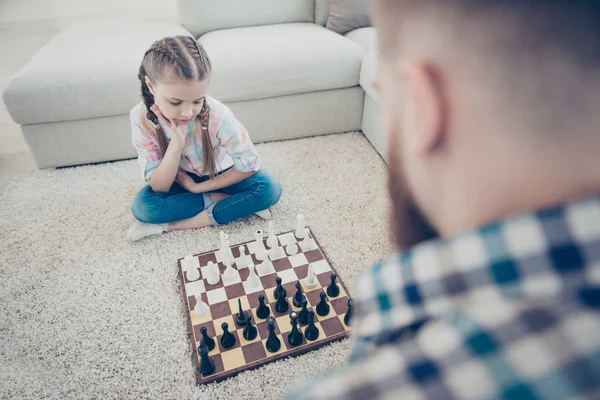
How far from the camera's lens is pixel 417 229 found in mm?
461

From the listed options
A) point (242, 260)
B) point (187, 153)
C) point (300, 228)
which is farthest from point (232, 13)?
point (242, 260)

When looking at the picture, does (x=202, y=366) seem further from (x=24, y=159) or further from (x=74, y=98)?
(x=24, y=159)

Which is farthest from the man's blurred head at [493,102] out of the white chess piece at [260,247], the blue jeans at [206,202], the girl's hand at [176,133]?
the blue jeans at [206,202]

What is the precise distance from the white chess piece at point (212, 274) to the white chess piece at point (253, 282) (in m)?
0.11

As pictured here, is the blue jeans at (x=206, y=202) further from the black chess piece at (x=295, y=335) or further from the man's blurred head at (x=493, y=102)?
the man's blurred head at (x=493, y=102)

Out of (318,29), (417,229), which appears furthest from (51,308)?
(318,29)

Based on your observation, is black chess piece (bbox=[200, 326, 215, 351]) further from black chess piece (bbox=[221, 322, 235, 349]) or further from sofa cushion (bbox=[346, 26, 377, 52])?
sofa cushion (bbox=[346, 26, 377, 52])

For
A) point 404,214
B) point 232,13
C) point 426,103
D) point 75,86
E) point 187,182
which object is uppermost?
point 426,103

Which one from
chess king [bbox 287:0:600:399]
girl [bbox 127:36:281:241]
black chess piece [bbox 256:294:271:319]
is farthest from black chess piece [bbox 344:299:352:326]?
chess king [bbox 287:0:600:399]

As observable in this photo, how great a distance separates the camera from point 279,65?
2.00 m

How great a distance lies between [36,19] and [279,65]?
356 centimetres

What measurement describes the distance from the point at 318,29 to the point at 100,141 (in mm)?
1273

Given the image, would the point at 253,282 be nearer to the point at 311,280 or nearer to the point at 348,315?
the point at 311,280

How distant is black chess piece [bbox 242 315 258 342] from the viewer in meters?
1.22
